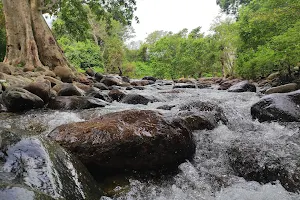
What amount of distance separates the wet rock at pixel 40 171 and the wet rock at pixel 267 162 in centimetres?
195

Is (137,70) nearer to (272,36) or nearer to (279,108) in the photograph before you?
(272,36)

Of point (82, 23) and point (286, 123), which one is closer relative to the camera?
point (286, 123)

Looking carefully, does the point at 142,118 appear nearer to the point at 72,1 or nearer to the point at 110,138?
the point at 110,138

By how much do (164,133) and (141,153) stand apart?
1.40 ft

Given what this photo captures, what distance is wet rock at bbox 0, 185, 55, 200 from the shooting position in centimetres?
156

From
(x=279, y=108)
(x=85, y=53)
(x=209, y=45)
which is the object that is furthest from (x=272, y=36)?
(x=85, y=53)

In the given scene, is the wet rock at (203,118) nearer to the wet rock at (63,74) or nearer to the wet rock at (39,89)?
the wet rock at (39,89)

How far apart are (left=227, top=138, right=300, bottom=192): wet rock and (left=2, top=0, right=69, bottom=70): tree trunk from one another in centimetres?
1033

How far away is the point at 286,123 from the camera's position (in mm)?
4941

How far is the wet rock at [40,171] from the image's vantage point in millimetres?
1840

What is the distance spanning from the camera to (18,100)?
6094 mm

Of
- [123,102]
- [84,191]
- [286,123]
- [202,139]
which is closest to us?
[84,191]

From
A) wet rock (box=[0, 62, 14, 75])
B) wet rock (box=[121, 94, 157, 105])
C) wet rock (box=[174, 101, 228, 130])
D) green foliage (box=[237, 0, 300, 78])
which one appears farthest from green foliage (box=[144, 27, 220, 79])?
wet rock (box=[174, 101, 228, 130])

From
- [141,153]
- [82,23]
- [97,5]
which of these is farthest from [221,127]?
[82,23]
